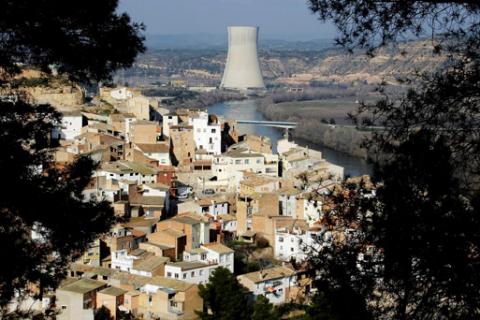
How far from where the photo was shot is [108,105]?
Answer: 1675 centimetres

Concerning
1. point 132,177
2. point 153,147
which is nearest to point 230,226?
point 132,177

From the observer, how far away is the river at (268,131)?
51.7ft

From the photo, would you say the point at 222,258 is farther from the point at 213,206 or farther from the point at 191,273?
the point at 213,206

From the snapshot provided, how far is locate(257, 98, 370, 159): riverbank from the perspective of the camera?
19.5 meters

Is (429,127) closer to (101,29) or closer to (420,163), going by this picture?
(420,163)

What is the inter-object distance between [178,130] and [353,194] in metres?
12.0

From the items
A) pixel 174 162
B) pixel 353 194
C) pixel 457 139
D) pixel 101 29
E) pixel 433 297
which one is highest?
pixel 101 29

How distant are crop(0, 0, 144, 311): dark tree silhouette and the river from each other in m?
2.98

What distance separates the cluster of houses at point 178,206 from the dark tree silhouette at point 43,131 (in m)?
1.68

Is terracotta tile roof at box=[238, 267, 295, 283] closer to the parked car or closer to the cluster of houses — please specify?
the cluster of houses

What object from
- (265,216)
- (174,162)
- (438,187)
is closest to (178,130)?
(174,162)

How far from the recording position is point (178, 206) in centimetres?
1103

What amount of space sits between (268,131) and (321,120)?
8.95 ft

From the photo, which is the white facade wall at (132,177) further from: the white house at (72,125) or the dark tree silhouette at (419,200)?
the dark tree silhouette at (419,200)
